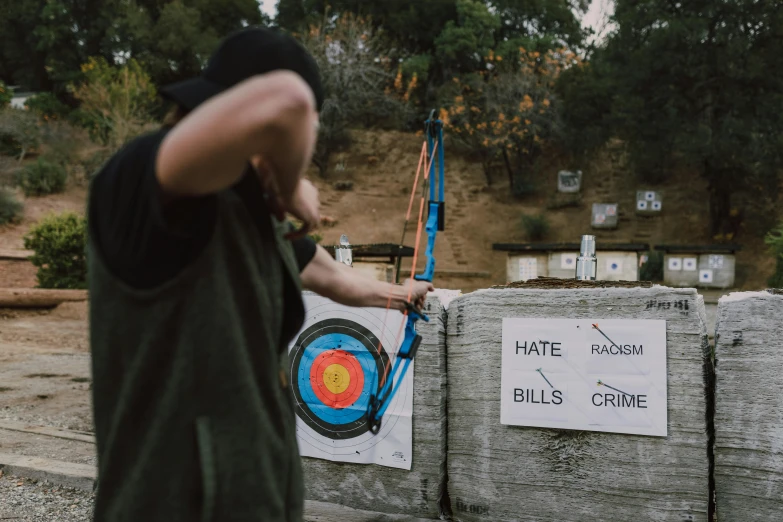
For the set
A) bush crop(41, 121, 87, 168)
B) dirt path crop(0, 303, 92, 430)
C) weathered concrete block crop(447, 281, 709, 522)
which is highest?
bush crop(41, 121, 87, 168)

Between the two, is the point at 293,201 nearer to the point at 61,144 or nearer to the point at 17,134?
the point at 61,144

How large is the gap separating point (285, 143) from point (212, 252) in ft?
0.72

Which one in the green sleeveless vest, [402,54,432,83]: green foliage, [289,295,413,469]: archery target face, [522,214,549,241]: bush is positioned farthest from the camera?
[402,54,432,83]: green foliage

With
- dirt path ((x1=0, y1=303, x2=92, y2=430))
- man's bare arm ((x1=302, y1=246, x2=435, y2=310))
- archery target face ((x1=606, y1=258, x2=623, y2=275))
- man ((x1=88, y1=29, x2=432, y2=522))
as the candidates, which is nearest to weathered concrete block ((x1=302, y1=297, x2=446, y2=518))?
man's bare arm ((x1=302, y1=246, x2=435, y2=310))

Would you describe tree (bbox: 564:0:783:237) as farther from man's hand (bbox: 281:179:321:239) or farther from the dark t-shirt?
the dark t-shirt

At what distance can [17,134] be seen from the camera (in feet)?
77.2

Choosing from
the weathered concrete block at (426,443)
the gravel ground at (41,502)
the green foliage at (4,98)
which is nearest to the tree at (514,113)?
the green foliage at (4,98)

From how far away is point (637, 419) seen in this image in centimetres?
297

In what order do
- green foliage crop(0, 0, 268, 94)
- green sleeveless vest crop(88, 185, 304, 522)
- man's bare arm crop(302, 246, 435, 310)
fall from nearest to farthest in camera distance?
green sleeveless vest crop(88, 185, 304, 522) → man's bare arm crop(302, 246, 435, 310) → green foliage crop(0, 0, 268, 94)

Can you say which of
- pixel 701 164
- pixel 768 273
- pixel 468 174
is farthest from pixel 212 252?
pixel 468 174

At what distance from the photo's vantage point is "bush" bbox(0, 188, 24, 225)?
728 inches

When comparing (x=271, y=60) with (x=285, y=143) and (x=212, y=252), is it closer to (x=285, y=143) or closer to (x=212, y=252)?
(x=285, y=143)

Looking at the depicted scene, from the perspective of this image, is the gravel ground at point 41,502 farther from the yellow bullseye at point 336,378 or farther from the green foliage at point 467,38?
the green foliage at point 467,38

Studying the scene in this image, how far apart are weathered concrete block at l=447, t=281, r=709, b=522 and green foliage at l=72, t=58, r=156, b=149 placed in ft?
70.4
